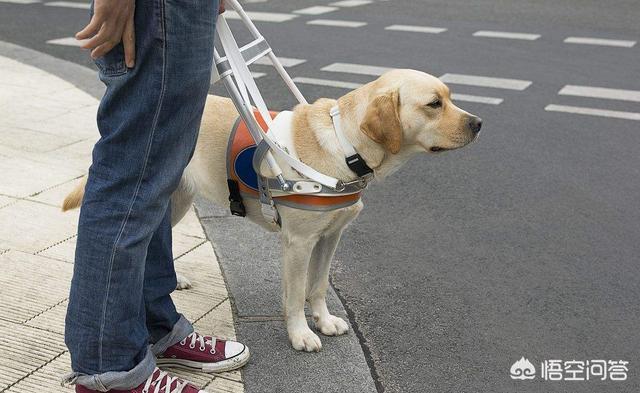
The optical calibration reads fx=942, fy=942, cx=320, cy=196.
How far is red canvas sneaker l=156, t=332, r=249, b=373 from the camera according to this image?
10.9 ft

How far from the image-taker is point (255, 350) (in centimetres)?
360

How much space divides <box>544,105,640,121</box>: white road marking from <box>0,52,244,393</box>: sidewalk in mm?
3785

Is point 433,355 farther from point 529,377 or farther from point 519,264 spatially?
point 519,264

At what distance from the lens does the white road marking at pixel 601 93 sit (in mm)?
8273

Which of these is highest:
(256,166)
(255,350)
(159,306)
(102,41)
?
(102,41)

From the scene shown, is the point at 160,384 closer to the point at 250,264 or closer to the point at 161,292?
the point at 161,292

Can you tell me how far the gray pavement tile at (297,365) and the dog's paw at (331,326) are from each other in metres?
0.02

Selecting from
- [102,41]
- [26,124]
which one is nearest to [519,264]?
[102,41]

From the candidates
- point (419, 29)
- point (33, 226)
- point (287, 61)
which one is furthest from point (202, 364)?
point (419, 29)

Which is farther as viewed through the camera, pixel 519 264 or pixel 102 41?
pixel 519 264

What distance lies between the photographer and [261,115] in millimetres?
3434

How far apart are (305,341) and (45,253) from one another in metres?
1.45

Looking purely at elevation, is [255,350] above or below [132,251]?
below

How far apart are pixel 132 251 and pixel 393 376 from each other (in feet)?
4.26
